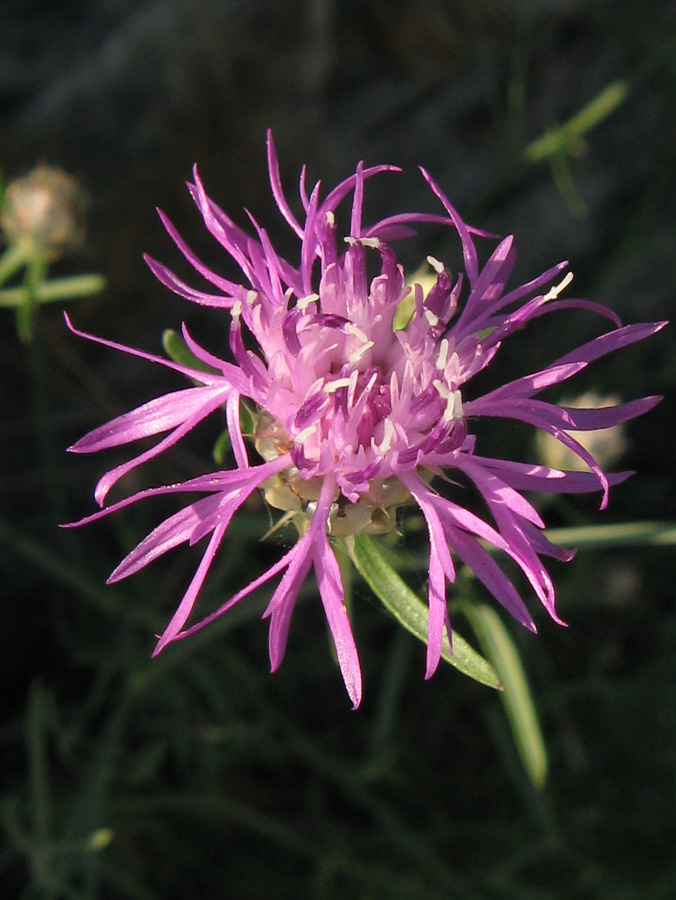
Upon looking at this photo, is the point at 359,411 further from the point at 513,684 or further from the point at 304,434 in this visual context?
the point at 513,684

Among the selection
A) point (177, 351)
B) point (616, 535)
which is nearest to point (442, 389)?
point (177, 351)

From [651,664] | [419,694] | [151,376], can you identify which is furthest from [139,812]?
[651,664]

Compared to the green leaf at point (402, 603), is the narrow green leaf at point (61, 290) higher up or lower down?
higher up

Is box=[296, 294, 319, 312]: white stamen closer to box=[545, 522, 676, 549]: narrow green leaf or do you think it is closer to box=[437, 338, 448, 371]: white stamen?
box=[437, 338, 448, 371]: white stamen

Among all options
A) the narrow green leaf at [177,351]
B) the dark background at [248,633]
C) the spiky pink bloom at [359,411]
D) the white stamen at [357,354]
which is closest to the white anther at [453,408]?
the spiky pink bloom at [359,411]

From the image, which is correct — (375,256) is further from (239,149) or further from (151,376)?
(151,376)

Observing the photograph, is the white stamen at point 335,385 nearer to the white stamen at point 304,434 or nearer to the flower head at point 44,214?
the white stamen at point 304,434

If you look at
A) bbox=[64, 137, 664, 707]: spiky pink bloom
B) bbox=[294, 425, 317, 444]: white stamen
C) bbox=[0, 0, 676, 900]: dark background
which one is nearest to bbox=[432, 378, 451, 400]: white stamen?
bbox=[64, 137, 664, 707]: spiky pink bloom
